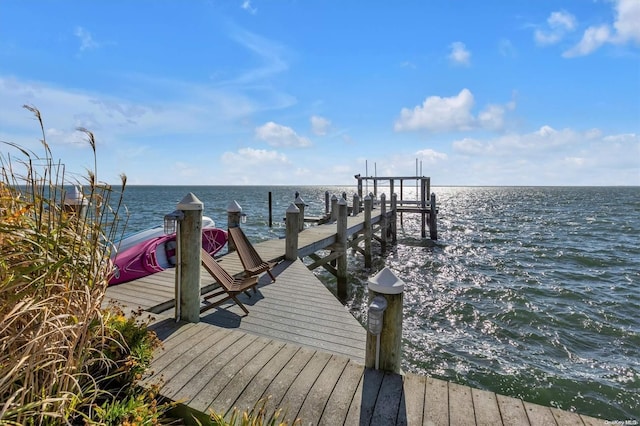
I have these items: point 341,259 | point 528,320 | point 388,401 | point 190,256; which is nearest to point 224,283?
point 190,256

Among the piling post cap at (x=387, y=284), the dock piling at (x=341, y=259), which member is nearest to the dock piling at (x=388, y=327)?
the piling post cap at (x=387, y=284)

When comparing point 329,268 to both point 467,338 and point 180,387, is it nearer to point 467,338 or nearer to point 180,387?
point 467,338

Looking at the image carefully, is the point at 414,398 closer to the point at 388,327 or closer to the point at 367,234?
the point at 388,327

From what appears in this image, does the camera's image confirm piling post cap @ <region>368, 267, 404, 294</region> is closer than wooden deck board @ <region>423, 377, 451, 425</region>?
No

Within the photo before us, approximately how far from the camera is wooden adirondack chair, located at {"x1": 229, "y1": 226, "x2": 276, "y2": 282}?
524 cm

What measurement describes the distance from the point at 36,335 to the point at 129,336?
88cm

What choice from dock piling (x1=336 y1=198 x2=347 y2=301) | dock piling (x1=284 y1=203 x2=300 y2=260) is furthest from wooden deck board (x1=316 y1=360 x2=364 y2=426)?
dock piling (x1=336 y1=198 x2=347 y2=301)

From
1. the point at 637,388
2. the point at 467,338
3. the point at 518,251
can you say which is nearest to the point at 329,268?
the point at 467,338

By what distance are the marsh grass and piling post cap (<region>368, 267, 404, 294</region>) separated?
1674mm

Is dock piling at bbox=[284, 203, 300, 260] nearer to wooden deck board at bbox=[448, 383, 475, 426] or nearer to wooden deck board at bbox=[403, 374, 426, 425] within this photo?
wooden deck board at bbox=[403, 374, 426, 425]

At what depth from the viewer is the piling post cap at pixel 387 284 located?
2604mm

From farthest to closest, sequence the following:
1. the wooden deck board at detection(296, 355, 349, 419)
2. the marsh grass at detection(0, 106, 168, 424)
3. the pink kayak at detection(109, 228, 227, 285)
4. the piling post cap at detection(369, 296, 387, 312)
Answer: the pink kayak at detection(109, 228, 227, 285), the piling post cap at detection(369, 296, 387, 312), the wooden deck board at detection(296, 355, 349, 419), the marsh grass at detection(0, 106, 168, 424)

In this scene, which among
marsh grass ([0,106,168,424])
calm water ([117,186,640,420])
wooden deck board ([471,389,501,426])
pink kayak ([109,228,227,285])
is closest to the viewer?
marsh grass ([0,106,168,424])

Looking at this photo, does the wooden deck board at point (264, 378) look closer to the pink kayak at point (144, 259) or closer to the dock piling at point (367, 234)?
the pink kayak at point (144, 259)
